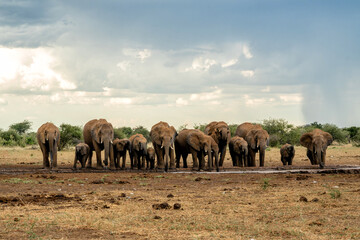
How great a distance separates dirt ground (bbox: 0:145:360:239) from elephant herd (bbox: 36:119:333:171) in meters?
6.96

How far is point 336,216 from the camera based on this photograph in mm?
12867

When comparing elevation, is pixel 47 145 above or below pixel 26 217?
above

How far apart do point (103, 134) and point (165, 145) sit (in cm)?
395

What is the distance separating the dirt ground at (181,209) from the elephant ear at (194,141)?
7.07 m

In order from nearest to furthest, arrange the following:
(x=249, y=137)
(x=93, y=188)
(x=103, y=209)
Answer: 1. (x=103, y=209)
2. (x=93, y=188)
3. (x=249, y=137)

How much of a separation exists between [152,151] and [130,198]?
13764mm

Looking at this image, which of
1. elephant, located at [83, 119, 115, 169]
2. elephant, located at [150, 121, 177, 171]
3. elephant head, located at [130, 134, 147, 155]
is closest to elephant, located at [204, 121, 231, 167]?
elephant, located at [150, 121, 177, 171]

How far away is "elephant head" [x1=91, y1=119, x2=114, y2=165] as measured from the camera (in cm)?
2960

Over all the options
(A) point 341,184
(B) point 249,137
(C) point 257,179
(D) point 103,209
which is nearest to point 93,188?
(D) point 103,209

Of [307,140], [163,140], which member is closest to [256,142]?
[307,140]

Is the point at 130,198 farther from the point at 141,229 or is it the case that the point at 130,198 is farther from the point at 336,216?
the point at 336,216

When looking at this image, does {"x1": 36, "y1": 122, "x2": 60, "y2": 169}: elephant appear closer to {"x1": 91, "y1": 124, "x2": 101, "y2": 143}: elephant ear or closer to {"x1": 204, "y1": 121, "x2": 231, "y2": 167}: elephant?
{"x1": 91, "y1": 124, "x2": 101, "y2": 143}: elephant ear

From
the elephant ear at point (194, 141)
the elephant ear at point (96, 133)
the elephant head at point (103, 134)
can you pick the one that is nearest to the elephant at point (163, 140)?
the elephant ear at point (194, 141)

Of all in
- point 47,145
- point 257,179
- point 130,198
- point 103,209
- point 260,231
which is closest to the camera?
point 260,231
